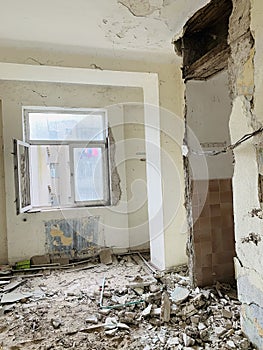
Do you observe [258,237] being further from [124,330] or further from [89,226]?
[89,226]

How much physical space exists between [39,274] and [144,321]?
1.86 meters

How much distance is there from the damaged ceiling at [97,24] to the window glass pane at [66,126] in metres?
1.56

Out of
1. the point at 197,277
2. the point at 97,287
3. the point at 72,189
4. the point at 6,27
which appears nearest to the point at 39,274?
the point at 97,287

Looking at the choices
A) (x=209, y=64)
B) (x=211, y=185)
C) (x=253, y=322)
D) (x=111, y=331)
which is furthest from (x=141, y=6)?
(x=111, y=331)

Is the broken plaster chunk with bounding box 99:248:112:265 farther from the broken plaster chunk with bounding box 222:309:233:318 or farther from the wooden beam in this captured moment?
the wooden beam

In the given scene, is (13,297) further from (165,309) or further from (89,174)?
(89,174)

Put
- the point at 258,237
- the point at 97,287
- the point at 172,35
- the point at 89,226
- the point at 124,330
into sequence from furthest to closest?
the point at 89,226 → the point at 97,287 → the point at 172,35 → the point at 124,330 → the point at 258,237

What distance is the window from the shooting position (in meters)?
4.22

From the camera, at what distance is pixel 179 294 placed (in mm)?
2578

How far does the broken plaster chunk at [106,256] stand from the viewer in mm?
3975

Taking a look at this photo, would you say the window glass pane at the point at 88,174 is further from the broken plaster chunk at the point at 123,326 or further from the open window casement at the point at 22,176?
the broken plaster chunk at the point at 123,326

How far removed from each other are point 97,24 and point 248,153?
1640mm

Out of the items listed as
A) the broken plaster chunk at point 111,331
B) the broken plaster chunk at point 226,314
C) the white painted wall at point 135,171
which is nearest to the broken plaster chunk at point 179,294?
the broken plaster chunk at point 226,314

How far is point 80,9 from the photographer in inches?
85.0
